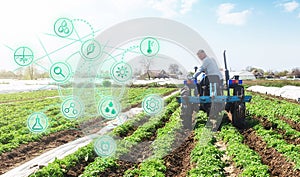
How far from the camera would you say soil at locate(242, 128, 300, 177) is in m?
6.79

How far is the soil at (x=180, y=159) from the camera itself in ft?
24.4

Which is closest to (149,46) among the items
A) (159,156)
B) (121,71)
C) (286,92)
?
(121,71)

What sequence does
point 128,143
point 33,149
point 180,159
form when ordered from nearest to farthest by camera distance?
1. point 180,159
2. point 128,143
3. point 33,149

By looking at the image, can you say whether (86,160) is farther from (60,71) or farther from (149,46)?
(149,46)

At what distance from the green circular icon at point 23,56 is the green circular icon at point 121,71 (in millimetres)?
1458

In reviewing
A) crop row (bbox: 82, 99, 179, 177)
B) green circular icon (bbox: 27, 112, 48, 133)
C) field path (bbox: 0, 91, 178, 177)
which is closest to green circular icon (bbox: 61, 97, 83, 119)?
green circular icon (bbox: 27, 112, 48, 133)

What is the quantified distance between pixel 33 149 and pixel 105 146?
255 cm

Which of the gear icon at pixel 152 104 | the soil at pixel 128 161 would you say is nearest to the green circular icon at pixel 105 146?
the soil at pixel 128 161

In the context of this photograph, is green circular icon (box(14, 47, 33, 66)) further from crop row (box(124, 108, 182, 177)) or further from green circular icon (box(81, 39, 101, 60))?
crop row (box(124, 108, 182, 177))

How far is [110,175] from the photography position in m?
7.27

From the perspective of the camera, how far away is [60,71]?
5965mm

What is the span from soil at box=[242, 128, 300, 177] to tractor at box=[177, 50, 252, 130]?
911 millimetres

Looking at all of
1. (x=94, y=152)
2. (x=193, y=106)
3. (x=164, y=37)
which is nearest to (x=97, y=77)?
(x=164, y=37)

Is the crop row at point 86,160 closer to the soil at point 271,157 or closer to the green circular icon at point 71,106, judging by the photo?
the green circular icon at point 71,106
